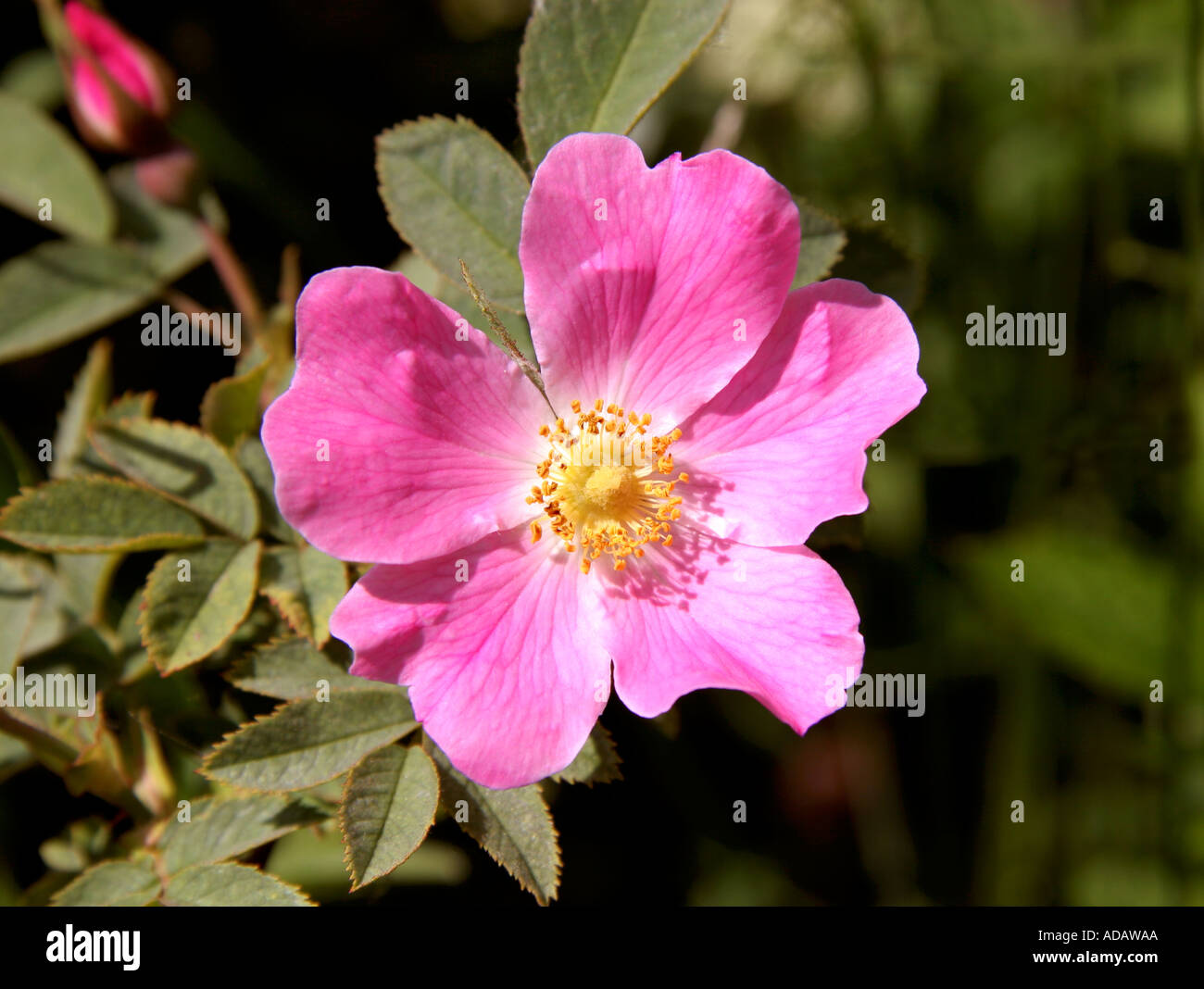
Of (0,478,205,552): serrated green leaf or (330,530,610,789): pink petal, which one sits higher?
(0,478,205,552): serrated green leaf

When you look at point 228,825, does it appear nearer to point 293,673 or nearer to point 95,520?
point 293,673

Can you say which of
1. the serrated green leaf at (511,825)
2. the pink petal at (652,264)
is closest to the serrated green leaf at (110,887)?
the serrated green leaf at (511,825)

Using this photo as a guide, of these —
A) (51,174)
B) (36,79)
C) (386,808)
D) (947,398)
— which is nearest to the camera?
(386,808)

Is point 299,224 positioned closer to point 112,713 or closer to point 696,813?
point 112,713

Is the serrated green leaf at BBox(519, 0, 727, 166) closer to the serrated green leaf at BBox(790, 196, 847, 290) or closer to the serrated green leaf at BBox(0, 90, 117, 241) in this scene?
the serrated green leaf at BBox(790, 196, 847, 290)

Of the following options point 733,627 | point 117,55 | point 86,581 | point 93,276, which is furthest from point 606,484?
point 117,55

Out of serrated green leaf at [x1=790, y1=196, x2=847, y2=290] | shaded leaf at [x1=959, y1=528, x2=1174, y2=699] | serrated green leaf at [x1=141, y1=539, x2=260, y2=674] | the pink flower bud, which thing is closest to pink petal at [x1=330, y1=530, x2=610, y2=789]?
serrated green leaf at [x1=141, y1=539, x2=260, y2=674]
